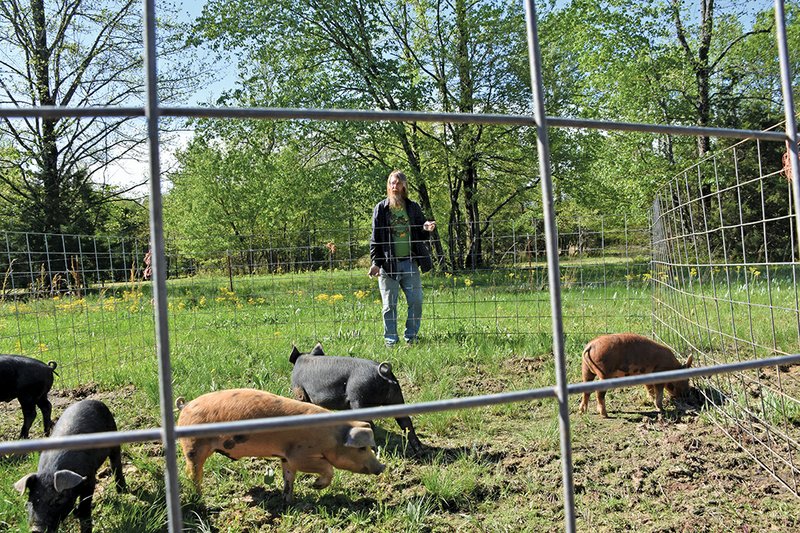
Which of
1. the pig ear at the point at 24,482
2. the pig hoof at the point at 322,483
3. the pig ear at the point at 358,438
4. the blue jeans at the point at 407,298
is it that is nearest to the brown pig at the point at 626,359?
the pig ear at the point at 358,438

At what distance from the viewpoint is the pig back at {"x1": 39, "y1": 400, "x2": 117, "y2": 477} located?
2.67 m

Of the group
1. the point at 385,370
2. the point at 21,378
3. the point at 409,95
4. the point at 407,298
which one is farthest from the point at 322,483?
the point at 409,95

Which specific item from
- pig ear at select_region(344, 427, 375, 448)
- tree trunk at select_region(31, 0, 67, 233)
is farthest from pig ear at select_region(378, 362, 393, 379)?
tree trunk at select_region(31, 0, 67, 233)

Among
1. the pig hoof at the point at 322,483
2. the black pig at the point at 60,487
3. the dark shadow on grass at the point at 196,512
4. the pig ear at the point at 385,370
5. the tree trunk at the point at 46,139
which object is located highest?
the tree trunk at the point at 46,139

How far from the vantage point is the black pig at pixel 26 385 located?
394 centimetres

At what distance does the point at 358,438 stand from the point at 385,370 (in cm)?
85

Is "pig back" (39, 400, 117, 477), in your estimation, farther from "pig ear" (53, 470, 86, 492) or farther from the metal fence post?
the metal fence post

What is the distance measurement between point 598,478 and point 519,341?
3.12m

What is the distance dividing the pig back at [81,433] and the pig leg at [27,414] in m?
1.10

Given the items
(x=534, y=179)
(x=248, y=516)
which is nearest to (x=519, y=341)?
(x=248, y=516)

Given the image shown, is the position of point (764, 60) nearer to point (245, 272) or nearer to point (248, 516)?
point (245, 272)

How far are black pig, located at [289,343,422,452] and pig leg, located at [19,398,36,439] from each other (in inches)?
75.0

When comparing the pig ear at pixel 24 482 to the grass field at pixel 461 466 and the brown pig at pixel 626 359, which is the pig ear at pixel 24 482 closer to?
the grass field at pixel 461 466

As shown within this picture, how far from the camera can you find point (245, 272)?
973 cm
